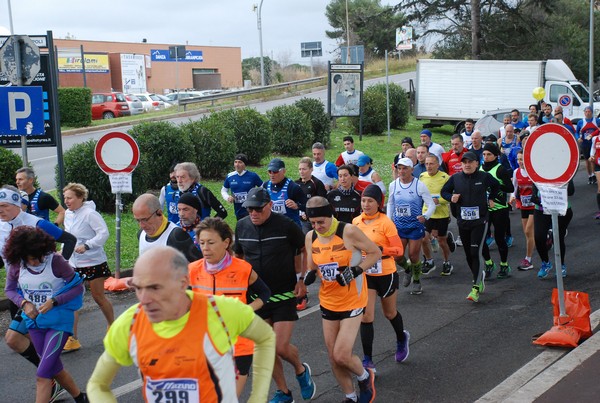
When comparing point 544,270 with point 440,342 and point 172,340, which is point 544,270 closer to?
point 440,342

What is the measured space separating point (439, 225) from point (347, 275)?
18.4ft

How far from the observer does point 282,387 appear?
6551mm

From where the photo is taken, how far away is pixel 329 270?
6477 millimetres

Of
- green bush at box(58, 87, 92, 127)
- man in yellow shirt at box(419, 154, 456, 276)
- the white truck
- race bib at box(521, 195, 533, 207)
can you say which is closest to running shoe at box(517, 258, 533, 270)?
race bib at box(521, 195, 533, 207)

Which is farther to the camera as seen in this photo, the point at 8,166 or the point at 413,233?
the point at 8,166

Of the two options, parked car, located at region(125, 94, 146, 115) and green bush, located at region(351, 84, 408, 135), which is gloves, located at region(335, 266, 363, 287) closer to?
green bush, located at region(351, 84, 408, 135)

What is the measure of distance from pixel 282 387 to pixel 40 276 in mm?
2258

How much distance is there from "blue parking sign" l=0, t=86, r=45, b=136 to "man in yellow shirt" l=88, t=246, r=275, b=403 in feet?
27.7

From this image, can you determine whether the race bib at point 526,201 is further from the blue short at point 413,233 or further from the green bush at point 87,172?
the green bush at point 87,172

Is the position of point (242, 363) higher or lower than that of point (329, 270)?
lower

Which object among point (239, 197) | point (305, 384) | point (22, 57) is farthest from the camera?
point (22, 57)

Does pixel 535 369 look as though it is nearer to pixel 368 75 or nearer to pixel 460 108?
pixel 460 108

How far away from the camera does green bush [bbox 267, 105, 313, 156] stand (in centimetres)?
2345

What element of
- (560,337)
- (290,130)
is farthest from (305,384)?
(290,130)
